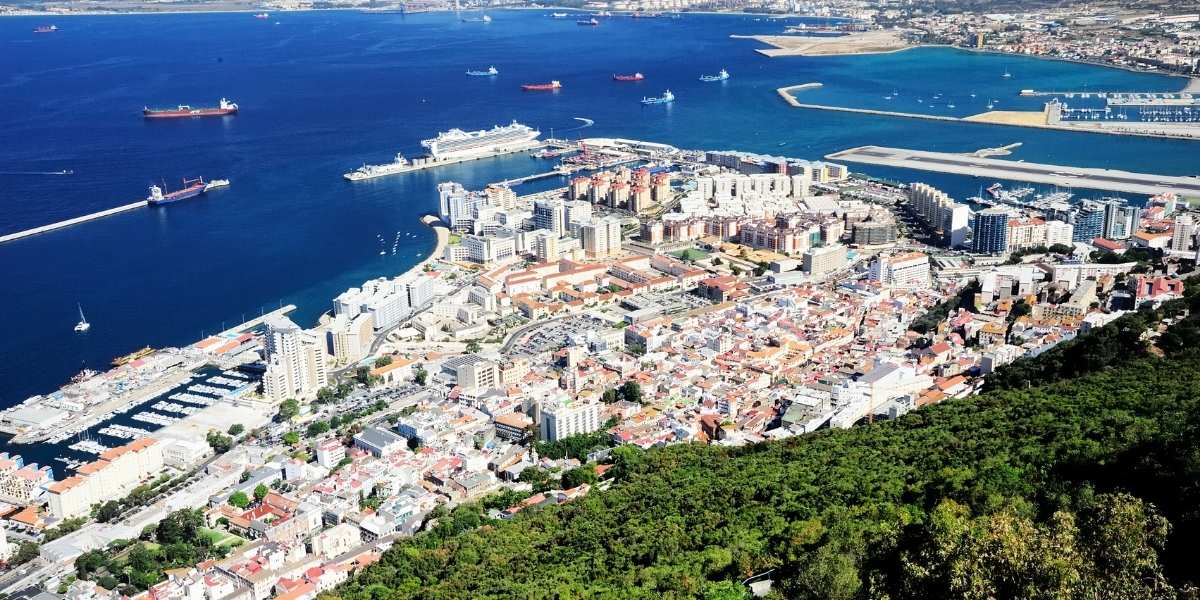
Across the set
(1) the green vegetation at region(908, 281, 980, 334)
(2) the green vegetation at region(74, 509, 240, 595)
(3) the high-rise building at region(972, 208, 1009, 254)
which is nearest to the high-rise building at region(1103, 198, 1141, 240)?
(3) the high-rise building at region(972, 208, 1009, 254)

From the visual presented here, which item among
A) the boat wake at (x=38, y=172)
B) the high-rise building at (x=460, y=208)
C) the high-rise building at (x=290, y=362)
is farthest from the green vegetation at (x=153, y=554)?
the boat wake at (x=38, y=172)

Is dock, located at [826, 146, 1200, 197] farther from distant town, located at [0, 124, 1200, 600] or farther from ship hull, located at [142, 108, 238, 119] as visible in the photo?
ship hull, located at [142, 108, 238, 119]

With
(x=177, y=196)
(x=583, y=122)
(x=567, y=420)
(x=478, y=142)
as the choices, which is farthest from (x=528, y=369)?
(x=583, y=122)

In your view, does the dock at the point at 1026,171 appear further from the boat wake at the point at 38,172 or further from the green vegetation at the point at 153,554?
the green vegetation at the point at 153,554

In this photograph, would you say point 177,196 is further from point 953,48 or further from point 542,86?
point 953,48

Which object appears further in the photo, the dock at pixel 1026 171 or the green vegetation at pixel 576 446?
the dock at pixel 1026 171
